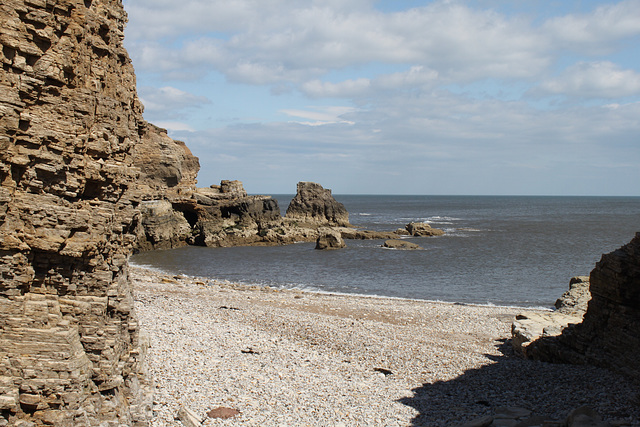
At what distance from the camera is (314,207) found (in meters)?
61.3

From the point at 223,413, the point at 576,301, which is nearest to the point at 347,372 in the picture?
the point at 223,413

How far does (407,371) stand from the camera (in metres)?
13.0

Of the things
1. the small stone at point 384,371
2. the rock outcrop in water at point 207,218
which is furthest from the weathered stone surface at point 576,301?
the rock outcrop in water at point 207,218

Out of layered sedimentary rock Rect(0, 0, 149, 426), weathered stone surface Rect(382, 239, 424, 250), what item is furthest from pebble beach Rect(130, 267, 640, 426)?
weathered stone surface Rect(382, 239, 424, 250)

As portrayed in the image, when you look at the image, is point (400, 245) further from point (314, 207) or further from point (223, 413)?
point (223, 413)

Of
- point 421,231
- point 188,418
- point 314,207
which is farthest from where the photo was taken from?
point 314,207

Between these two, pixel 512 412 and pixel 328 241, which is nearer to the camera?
pixel 512 412

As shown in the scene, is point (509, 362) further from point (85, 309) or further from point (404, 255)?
point (404, 255)

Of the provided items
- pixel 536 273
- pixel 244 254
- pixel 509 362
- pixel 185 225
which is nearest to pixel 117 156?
pixel 509 362

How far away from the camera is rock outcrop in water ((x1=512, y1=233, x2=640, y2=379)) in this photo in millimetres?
11680

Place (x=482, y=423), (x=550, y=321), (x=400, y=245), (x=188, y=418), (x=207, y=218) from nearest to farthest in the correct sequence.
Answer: (x=482, y=423), (x=188, y=418), (x=550, y=321), (x=400, y=245), (x=207, y=218)

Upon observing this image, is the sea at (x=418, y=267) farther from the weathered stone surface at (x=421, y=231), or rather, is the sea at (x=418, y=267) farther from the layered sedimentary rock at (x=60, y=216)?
the layered sedimentary rock at (x=60, y=216)

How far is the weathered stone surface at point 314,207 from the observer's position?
6041 centimetres

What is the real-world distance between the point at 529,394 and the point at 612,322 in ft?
9.82
